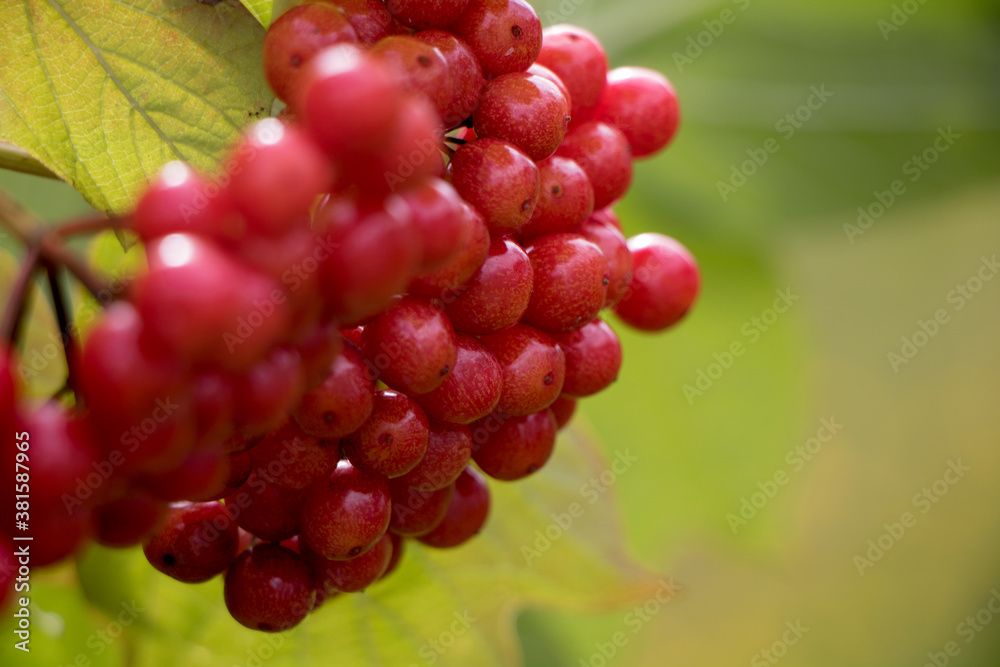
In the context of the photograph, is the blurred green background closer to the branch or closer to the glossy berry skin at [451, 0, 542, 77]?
the branch

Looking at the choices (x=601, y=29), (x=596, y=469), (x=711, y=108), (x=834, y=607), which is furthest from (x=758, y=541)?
(x=834, y=607)

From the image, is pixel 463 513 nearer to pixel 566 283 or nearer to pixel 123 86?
pixel 566 283

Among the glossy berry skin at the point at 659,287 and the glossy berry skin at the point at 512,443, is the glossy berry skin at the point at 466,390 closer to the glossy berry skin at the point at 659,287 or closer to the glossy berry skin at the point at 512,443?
the glossy berry skin at the point at 512,443

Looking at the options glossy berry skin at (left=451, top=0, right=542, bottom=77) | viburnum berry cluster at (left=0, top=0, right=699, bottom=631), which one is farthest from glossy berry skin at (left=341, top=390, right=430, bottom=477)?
glossy berry skin at (left=451, top=0, right=542, bottom=77)

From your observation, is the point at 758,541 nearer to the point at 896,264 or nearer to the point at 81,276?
the point at 81,276

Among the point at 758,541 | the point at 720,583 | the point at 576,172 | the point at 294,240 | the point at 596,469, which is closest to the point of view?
the point at 294,240

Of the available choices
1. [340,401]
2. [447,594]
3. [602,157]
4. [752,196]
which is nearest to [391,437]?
[340,401]

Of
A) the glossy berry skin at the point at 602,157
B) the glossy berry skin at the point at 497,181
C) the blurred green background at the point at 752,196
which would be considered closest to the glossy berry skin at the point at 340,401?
the glossy berry skin at the point at 497,181
